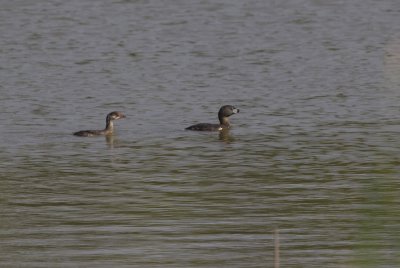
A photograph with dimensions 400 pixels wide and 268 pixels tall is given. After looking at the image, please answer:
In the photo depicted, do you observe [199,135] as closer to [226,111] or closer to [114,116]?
[226,111]

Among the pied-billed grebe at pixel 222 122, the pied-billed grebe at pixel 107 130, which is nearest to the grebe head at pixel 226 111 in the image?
the pied-billed grebe at pixel 222 122

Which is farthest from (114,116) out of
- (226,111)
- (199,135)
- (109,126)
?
(226,111)

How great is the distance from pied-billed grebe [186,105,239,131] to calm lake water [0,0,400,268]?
17 cm

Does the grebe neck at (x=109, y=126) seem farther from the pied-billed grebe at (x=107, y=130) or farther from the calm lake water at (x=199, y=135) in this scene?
the calm lake water at (x=199, y=135)

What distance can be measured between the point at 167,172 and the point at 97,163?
141 centimetres

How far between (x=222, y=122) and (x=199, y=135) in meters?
0.81

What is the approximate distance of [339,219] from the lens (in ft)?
42.4

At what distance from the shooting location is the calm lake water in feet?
38.0

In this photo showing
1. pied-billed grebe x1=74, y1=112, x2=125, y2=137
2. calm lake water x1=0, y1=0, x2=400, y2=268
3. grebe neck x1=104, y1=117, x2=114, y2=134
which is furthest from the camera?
grebe neck x1=104, y1=117, x2=114, y2=134

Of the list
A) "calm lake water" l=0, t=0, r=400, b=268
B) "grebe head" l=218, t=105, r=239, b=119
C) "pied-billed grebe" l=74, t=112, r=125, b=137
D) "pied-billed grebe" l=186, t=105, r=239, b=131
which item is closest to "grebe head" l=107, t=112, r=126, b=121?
"pied-billed grebe" l=74, t=112, r=125, b=137

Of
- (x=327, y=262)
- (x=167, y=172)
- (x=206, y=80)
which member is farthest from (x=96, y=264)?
(x=206, y=80)

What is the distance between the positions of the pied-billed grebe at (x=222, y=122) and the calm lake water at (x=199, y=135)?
0.17 m

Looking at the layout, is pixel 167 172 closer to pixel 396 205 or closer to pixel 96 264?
pixel 396 205

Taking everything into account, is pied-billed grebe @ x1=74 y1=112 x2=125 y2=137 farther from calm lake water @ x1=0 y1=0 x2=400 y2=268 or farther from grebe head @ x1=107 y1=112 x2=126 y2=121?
calm lake water @ x1=0 y1=0 x2=400 y2=268
